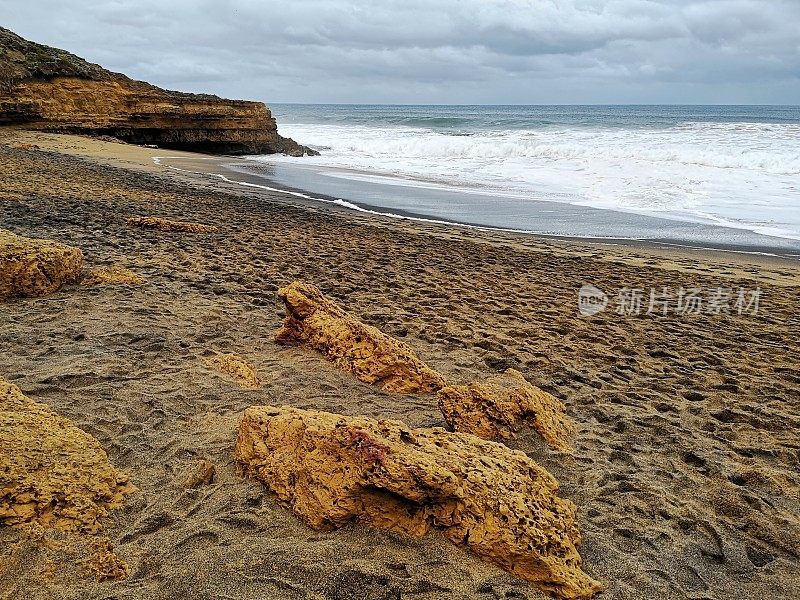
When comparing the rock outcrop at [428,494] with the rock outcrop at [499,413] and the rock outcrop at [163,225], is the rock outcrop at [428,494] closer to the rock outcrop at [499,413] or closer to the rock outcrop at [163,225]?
the rock outcrop at [499,413]

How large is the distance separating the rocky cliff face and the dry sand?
14.9 meters

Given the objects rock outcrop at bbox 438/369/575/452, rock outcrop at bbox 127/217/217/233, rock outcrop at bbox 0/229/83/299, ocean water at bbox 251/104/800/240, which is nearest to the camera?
rock outcrop at bbox 438/369/575/452

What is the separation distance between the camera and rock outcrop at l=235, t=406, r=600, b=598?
6.99 feet

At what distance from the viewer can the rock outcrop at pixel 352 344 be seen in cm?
373

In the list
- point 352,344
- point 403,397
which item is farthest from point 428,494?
point 352,344

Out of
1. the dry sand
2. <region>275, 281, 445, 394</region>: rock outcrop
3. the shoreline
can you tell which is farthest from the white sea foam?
<region>275, 281, 445, 394</region>: rock outcrop

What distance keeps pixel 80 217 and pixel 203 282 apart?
10.7 feet

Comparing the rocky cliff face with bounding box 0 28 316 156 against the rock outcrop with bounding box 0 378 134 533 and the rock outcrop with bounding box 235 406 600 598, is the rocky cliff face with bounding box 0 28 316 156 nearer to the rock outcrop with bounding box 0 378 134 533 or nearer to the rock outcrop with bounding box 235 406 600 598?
the rock outcrop with bounding box 0 378 134 533

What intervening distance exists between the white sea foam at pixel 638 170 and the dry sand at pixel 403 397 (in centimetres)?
516

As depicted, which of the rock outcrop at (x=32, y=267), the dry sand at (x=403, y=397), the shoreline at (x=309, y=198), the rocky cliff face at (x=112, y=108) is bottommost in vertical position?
the dry sand at (x=403, y=397)

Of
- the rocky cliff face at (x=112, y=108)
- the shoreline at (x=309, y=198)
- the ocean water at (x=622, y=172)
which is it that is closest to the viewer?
the shoreline at (x=309, y=198)

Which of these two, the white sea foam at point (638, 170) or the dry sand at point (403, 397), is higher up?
the white sea foam at point (638, 170)

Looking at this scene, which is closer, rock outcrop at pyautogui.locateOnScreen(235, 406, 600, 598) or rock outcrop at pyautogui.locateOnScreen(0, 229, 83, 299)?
rock outcrop at pyautogui.locateOnScreen(235, 406, 600, 598)

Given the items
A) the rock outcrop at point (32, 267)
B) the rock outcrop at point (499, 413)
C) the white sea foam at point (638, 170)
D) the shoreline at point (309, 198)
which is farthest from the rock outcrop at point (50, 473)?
the white sea foam at point (638, 170)
